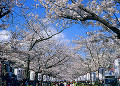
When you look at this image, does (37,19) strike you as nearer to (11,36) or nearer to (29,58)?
(29,58)

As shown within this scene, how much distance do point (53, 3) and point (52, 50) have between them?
1878 cm

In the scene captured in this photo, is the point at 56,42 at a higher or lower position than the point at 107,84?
higher

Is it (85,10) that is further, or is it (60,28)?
(60,28)

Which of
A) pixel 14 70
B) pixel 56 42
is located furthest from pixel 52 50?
pixel 14 70

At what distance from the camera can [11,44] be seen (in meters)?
15.8

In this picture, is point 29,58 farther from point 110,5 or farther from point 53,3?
point 110,5

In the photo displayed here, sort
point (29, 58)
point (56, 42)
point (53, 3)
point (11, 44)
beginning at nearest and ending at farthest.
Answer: point (53, 3) → point (11, 44) → point (29, 58) → point (56, 42)

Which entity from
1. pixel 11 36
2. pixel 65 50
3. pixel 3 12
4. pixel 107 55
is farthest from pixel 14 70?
pixel 3 12

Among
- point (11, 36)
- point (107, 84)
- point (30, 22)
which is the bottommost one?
point (107, 84)

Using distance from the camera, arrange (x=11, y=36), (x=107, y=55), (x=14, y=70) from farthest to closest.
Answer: (x=14, y=70), (x=107, y=55), (x=11, y=36)

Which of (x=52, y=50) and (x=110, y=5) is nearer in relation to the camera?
(x=110, y=5)

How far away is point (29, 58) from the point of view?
20.5m

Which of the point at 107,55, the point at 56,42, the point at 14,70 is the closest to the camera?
the point at 107,55

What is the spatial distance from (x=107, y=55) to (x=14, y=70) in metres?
39.1
